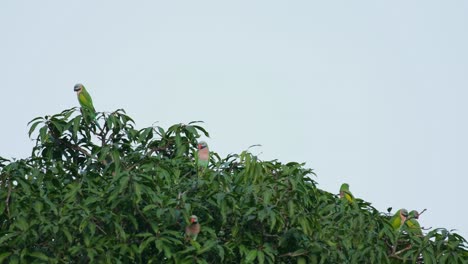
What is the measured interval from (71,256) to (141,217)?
0.63m

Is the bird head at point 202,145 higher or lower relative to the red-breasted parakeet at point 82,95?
lower

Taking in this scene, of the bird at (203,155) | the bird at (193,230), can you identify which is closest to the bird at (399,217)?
the bird at (203,155)

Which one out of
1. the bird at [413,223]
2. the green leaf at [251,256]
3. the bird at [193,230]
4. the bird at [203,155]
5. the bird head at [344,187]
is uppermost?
the bird head at [344,187]

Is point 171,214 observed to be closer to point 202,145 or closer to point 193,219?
point 193,219

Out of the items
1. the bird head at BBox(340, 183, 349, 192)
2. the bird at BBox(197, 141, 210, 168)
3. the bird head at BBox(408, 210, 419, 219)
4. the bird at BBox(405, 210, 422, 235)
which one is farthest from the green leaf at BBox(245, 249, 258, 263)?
the bird head at BBox(340, 183, 349, 192)

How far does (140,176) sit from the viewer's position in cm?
819

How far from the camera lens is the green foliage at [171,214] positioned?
314 inches

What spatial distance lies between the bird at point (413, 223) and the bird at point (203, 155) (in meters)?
1.84

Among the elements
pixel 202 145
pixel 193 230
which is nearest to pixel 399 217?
pixel 202 145

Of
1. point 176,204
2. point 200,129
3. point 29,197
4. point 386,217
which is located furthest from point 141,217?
point 386,217

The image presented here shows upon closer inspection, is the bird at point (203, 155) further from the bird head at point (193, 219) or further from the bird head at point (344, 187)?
the bird head at point (344, 187)

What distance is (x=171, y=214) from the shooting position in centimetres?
806

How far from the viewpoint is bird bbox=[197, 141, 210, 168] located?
898cm

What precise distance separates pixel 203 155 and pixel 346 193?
1.81 meters
